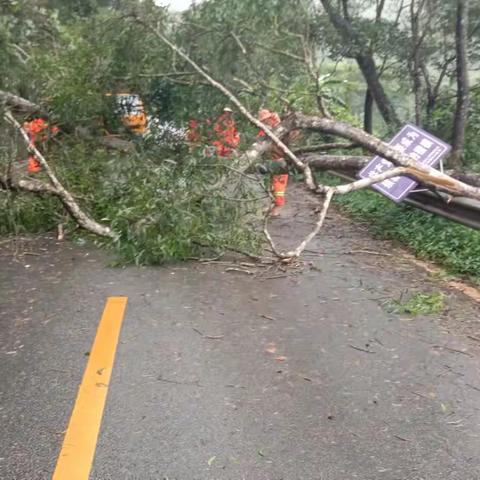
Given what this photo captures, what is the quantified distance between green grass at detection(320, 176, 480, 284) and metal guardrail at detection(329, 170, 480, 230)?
→ 0.58 feet

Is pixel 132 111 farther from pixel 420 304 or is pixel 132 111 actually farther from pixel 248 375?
pixel 248 375

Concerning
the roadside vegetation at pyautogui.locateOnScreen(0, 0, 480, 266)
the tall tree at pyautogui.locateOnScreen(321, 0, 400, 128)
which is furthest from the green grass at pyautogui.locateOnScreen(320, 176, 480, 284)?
the tall tree at pyautogui.locateOnScreen(321, 0, 400, 128)

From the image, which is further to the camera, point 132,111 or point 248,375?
point 132,111

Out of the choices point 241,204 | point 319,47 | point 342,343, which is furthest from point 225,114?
point 342,343

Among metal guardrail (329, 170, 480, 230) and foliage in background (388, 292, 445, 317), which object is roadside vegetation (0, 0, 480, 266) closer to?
metal guardrail (329, 170, 480, 230)

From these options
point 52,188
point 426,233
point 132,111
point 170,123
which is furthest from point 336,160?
point 52,188

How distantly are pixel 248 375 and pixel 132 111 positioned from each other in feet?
17.6

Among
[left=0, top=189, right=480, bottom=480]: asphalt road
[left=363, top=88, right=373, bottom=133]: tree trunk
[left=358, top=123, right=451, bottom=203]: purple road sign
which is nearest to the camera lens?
[left=0, top=189, right=480, bottom=480]: asphalt road

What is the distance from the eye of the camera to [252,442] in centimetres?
320

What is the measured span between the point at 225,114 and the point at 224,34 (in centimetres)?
96

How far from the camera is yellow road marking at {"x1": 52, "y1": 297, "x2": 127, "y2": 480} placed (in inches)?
116

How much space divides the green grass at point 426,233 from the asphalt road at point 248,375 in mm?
504

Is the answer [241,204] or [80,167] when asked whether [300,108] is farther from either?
[80,167]

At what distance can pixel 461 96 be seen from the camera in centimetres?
951
